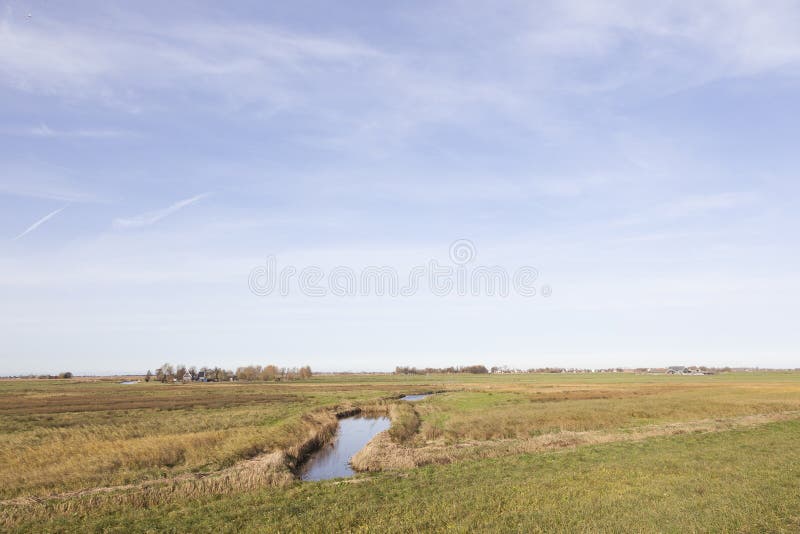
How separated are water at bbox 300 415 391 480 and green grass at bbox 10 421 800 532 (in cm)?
664

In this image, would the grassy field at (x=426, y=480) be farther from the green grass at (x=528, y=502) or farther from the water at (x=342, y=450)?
the water at (x=342, y=450)

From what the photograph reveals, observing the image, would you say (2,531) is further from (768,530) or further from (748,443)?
(748,443)

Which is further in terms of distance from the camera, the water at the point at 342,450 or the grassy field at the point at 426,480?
the water at the point at 342,450

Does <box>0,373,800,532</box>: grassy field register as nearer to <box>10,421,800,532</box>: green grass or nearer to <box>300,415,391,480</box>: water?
<box>10,421,800,532</box>: green grass

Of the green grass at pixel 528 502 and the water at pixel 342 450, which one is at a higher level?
the green grass at pixel 528 502

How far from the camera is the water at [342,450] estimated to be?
32125 millimetres

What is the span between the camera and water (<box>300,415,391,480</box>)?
3212cm

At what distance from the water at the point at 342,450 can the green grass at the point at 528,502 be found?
21.8 ft

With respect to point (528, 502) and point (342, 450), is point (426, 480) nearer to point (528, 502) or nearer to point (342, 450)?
point (528, 502)

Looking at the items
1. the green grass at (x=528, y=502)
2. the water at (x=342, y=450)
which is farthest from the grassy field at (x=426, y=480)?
the water at (x=342, y=450)

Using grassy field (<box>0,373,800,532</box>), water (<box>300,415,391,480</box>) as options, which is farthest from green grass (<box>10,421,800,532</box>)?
water (<box>300,415,391,480</box>)

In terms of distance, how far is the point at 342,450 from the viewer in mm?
41750

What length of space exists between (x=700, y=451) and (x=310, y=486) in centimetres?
2226

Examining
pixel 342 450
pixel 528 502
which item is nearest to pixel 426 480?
pixel 528 502
